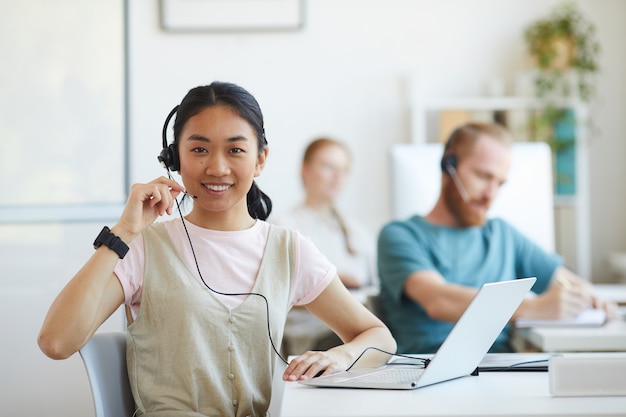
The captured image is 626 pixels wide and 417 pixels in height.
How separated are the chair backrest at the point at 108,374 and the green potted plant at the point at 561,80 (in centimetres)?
286

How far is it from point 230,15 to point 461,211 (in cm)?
211

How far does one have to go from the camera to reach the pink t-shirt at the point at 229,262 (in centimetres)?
125

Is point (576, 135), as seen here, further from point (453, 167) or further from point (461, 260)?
point (461, 260)

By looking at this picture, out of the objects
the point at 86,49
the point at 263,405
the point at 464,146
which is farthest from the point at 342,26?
the point at 263,405

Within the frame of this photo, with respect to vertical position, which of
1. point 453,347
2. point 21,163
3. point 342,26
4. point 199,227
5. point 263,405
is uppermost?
point 342,26

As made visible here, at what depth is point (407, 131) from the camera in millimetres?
3979

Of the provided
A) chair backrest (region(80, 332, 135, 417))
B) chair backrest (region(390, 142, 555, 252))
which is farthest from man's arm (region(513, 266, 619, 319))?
chair backrest (region(80, 332, 135, 417))

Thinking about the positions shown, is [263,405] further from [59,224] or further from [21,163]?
[21,163]

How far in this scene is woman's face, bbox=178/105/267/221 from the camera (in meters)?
1.26

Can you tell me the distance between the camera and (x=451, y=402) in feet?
3.35

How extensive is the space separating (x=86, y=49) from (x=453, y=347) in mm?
1064

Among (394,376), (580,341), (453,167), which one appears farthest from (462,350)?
(453,167)

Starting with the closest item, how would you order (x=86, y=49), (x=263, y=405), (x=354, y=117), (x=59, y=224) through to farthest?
(x=263, y=405) < (x=59, y=224) < (x=86, y=49) < (x=354, y=117)

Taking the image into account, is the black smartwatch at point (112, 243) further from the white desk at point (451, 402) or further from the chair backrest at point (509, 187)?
the chair backrest at point (509, 187)
